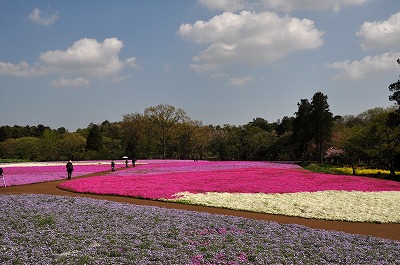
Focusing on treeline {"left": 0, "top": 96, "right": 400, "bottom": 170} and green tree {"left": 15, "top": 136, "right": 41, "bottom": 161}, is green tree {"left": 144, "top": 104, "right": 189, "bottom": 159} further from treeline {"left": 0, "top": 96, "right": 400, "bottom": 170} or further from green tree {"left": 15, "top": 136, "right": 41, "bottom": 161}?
green tree {"left": 15, "top": 136, "right": 41, "bottom": 161}

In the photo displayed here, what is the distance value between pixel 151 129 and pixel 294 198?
250 feet

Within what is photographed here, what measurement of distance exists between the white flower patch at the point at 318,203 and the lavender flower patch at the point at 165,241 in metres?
4.75

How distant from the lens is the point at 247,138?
340 ft

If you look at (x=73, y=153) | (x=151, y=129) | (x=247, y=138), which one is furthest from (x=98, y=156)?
(x=247, y=138)

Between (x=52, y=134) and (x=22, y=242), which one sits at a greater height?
(x=52, y=134)

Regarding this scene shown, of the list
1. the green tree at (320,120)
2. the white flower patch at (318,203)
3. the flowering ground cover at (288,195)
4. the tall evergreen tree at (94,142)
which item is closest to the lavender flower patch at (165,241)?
the white flower patch at (318,203)

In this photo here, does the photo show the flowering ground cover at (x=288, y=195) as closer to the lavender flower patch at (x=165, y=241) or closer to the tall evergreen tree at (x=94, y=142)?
the lavender flower patch at (x=165, y=241)

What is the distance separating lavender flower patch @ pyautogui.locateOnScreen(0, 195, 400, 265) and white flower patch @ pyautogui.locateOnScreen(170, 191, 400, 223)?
15.6 feet

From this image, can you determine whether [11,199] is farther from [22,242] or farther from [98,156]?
[98,156]

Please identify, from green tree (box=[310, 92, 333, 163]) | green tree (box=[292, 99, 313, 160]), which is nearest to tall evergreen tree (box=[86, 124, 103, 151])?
green tree (box=[292, 99, 313, 160])

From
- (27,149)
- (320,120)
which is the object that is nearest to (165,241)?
(320,120)

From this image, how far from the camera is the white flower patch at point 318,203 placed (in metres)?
19.0

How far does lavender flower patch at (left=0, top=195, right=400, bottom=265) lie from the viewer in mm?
10719

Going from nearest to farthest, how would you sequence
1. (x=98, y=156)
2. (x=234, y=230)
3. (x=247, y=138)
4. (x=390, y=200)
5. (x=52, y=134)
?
(x=234, y=230)
(x=390, y=200)
(x=98, y=156)
(x=247, y=138)
(x=52, y=134)
